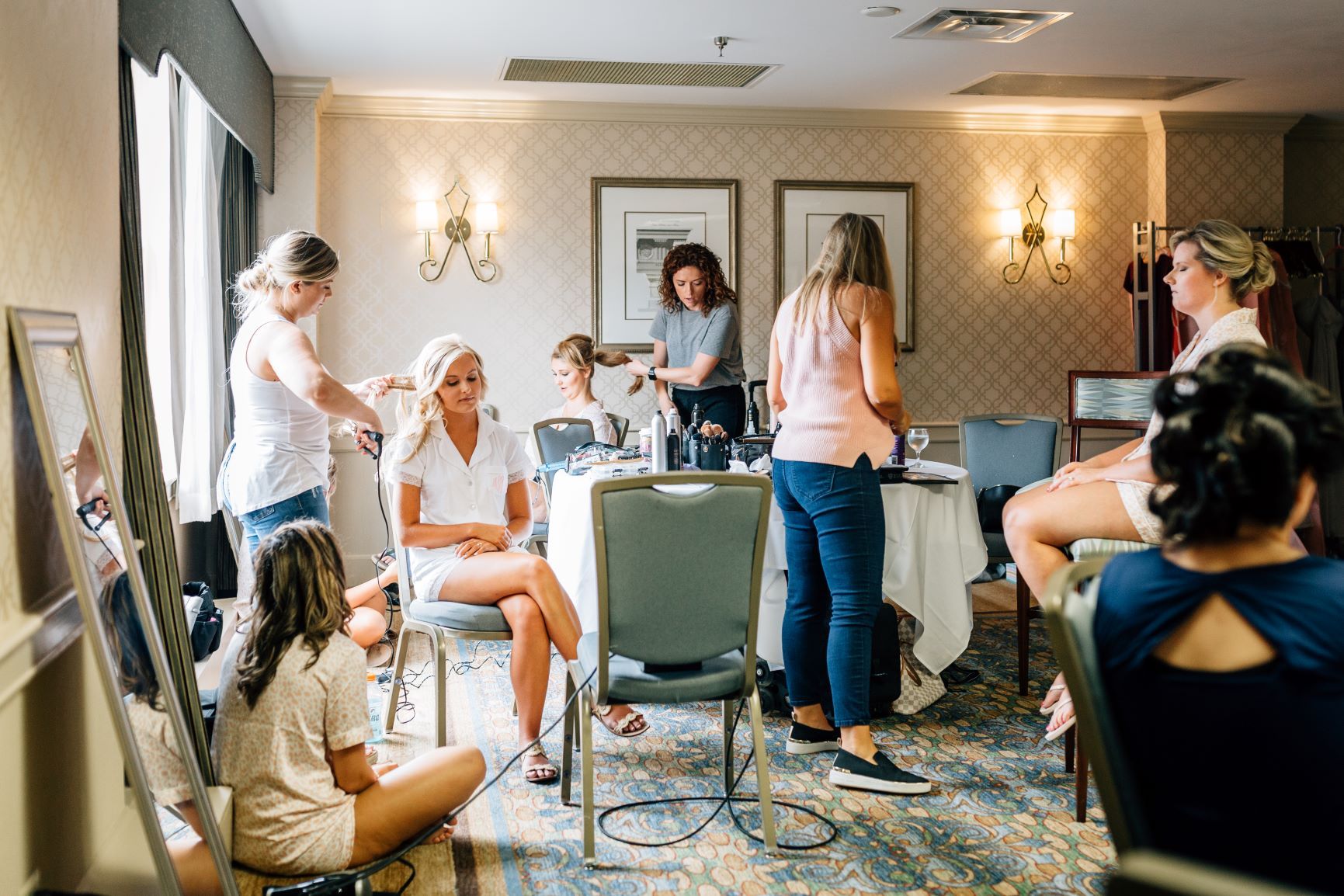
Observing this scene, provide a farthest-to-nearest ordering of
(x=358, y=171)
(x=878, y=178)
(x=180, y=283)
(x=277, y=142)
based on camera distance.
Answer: (x=878, y=178) → (x=358, y=171) → (x=277, y=142) → (x=180, y=283)

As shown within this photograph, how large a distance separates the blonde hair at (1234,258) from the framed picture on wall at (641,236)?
12.1 feet

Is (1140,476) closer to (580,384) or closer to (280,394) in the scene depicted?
(280,394)

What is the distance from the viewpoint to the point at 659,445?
3615 millimetres

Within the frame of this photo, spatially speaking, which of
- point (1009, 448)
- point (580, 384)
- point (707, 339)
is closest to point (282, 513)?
point (580, 384)

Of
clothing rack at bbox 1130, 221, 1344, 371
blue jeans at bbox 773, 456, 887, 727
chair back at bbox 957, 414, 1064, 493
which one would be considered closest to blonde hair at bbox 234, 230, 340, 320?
blue jeans at bbox 773, 456, 887, 727

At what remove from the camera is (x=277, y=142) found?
5.51 meters

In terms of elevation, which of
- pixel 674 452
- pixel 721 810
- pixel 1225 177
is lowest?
pixel 721 810

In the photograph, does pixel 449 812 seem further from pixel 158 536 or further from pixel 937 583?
pixel 937 583

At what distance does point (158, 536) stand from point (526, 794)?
1.14 metres

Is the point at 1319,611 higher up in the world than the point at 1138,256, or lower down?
lower down

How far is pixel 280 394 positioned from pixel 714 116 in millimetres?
3626

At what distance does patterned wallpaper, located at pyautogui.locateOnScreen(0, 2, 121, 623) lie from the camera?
1.74 m

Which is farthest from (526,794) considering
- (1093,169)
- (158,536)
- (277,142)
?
(1093,169)

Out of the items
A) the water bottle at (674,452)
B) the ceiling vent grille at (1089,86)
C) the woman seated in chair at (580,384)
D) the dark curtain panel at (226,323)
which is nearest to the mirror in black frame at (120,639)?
the water bottle at (674,452)
